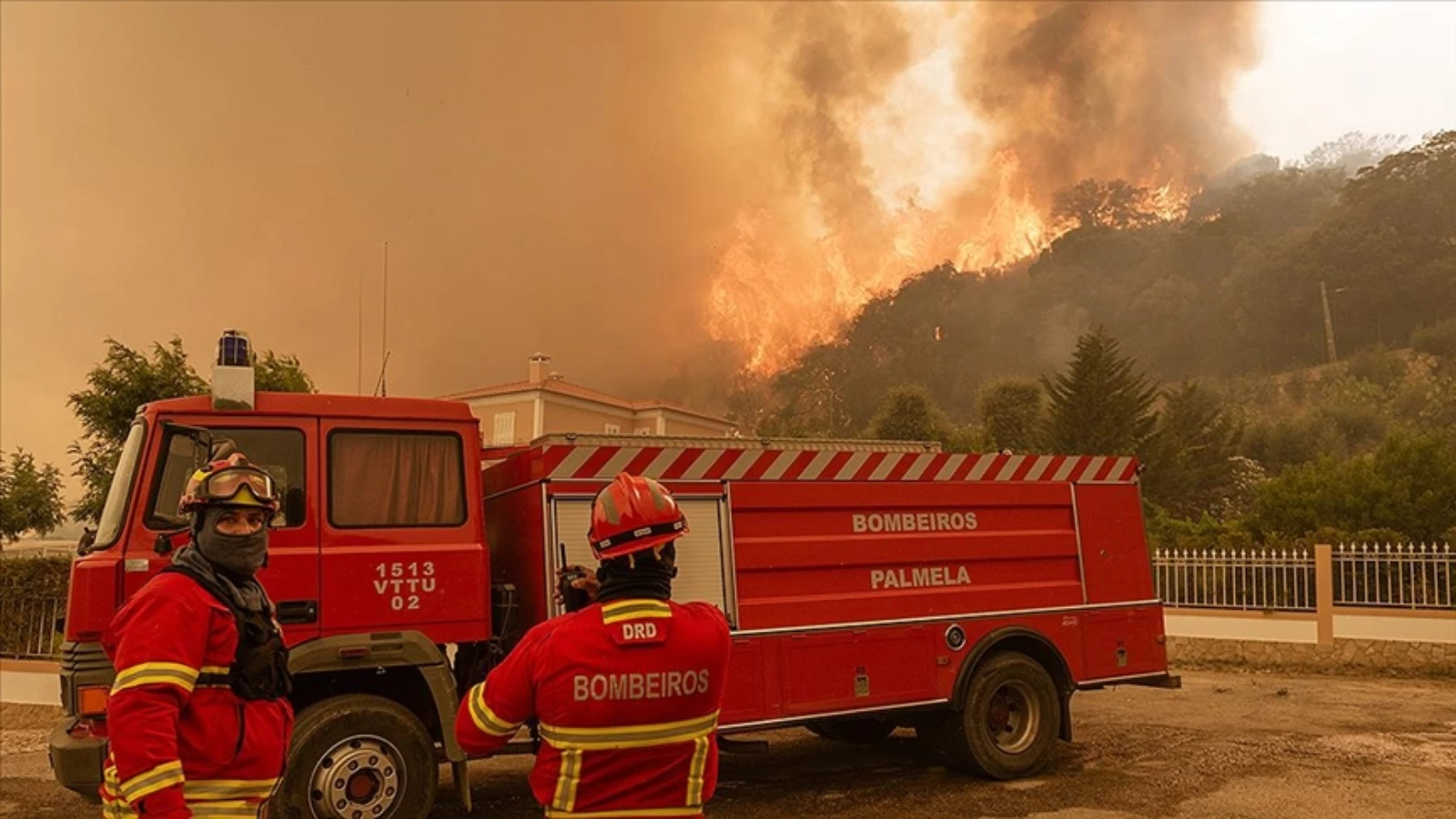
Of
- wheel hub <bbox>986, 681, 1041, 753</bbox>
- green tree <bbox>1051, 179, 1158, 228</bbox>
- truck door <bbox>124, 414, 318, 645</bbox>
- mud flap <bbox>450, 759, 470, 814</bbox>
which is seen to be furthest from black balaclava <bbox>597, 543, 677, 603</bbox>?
green tree <bbox>1051, 179, 1158, 228</bbox>

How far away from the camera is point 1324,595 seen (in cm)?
1467

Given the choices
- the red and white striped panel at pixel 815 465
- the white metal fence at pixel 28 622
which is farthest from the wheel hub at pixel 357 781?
the white metal fence at pixel 28 622

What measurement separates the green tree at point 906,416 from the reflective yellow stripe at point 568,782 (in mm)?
57168

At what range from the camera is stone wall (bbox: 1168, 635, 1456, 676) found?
45.5 feet

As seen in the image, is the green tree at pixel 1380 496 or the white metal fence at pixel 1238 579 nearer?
the white metal fence at pixel 1238 579

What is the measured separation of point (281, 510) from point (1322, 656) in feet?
45.4

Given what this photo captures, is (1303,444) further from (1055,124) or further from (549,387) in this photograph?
(1055,124)

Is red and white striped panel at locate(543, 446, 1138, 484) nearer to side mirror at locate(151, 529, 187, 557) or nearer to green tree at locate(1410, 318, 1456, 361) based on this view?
side mirror at locate(151, 529, 187, 557)

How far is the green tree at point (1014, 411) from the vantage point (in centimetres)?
5757

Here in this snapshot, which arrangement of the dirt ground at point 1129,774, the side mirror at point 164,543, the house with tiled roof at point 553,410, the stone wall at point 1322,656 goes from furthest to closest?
the house with tiled roof at point 553,410 → the stone wall at point 1322,656 → the dirt ground at point 1129,774 → the side mirror at point 164,543

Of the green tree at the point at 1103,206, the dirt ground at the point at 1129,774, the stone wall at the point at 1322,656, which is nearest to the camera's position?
the dirt ground at the point at 1129,774

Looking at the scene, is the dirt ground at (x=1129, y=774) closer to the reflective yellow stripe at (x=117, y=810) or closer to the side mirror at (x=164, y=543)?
the side mirror at (x=164, y=543)

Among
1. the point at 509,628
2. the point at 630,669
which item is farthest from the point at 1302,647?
the point at 630,669

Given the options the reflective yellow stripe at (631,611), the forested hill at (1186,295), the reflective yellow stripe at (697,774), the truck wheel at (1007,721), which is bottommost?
the truck wheel at (1007,721)
